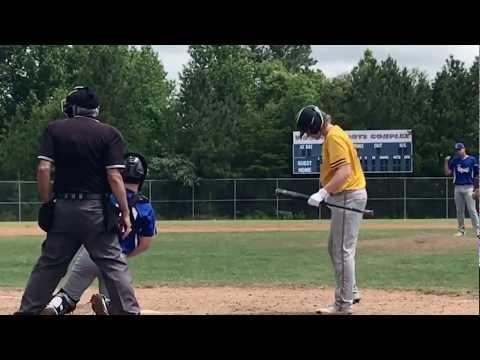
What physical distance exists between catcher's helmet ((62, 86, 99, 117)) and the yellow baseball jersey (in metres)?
2.33

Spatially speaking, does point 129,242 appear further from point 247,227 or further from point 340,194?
point 247,227

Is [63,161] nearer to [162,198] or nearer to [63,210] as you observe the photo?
[63,210]

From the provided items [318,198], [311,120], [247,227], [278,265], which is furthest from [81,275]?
[247,227]

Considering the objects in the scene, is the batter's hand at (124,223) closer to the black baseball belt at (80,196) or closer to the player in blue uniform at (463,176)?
the black baseball belt at (80,196)

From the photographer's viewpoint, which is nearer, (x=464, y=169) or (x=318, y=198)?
(x=318, y=198)

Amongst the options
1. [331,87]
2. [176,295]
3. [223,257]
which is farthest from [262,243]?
[331,87]

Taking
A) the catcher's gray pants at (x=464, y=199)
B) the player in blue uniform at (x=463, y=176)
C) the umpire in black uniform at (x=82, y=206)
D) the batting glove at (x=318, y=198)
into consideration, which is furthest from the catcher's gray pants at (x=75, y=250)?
the catcher's gray pants at (x=464, y=199)

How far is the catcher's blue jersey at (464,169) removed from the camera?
1778 centimetres

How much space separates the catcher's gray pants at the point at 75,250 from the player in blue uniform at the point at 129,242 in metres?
0.46

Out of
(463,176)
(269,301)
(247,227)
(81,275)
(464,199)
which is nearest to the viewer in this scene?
(81,275)

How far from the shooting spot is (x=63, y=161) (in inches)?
259

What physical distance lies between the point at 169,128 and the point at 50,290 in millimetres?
40487

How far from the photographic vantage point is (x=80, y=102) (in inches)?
265

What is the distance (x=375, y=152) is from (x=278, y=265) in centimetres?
2321
